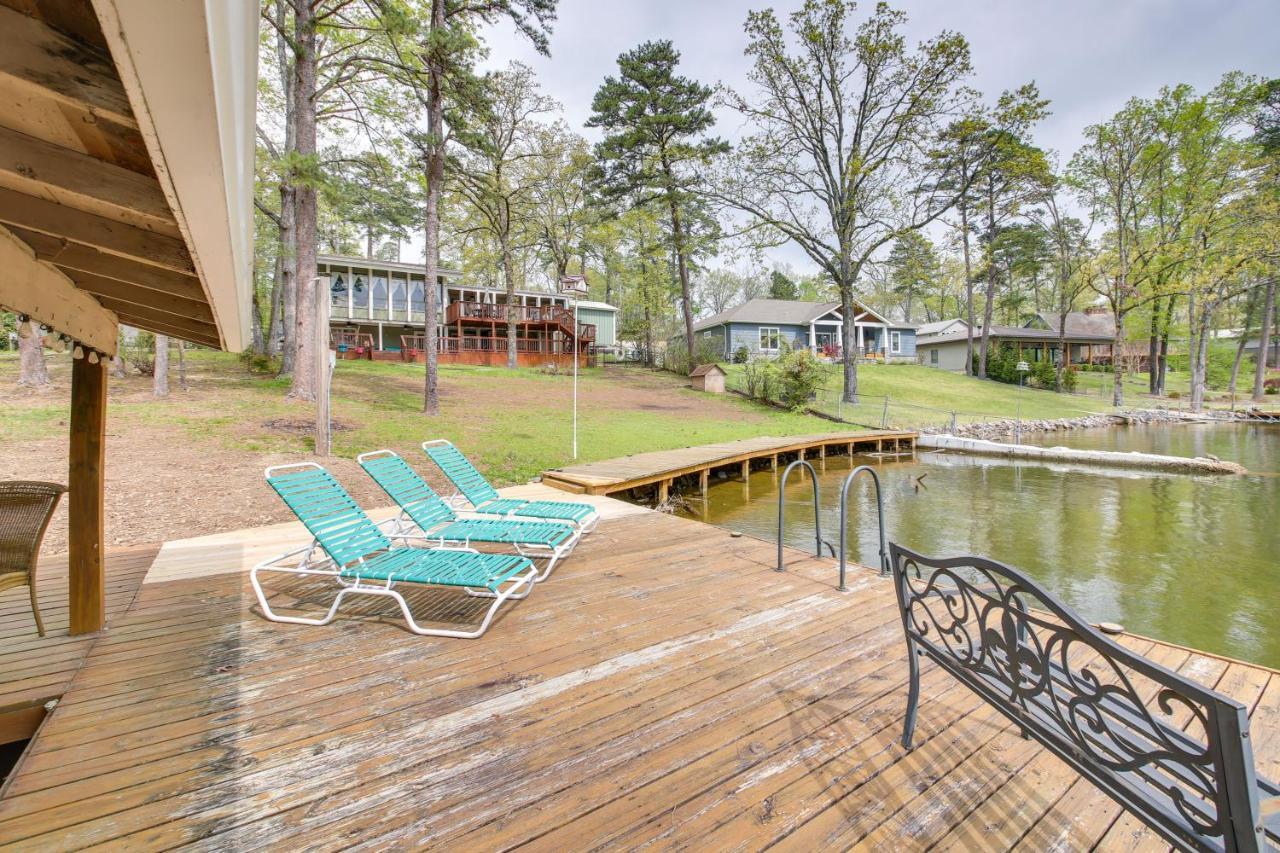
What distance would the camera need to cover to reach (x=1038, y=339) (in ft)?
120

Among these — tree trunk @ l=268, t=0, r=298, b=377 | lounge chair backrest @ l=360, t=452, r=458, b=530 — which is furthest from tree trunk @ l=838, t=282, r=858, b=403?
lounge chair backrest @ l=360, t=452, r=458, b=530

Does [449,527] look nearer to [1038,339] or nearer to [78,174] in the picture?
[78,174]

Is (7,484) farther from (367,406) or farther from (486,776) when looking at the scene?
(367,406)

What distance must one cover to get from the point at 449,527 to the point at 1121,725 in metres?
4.41

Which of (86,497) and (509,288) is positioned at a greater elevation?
(509,288)

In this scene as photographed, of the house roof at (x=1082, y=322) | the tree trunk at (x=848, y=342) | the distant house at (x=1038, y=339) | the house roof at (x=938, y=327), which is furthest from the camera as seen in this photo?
the house roof at (x=938, y=327)

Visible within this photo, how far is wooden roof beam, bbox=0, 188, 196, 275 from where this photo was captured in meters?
1.63

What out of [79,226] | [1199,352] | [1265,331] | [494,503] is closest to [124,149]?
[79,226]

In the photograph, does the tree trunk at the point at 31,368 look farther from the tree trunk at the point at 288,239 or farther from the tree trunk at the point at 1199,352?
the tree trunk at the point at 1199,352

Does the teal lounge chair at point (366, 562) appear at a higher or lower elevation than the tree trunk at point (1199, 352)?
lower

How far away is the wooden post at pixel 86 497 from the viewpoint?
120 inches

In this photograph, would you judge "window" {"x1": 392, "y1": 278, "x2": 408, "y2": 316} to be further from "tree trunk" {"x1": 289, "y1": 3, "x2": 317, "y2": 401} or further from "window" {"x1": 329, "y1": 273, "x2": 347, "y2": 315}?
"tree trunk" {"x1": 289, "y1": 3, "x2": 317, "y2": 401}

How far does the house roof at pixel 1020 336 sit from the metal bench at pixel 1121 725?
4019cm

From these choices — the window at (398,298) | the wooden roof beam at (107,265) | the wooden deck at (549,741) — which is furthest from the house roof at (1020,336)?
the wooden roof beam at (107,265)
